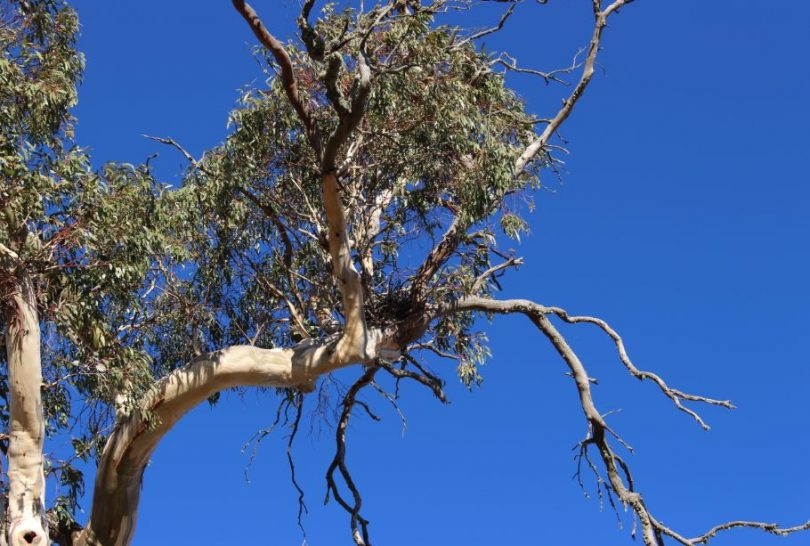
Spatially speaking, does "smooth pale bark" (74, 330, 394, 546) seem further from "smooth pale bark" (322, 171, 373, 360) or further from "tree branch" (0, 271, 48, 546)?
"tree branch" (0, 271, 48, 546)

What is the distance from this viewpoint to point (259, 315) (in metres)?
10.9

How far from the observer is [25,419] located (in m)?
8.51

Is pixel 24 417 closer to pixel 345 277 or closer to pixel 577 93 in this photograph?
pixel 345 277

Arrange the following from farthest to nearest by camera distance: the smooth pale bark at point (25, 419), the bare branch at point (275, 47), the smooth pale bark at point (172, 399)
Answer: the smooth pale bark at point (172, 399)
the smooth pale bark at point (25, 419)
the bare branch at point (275, 47)

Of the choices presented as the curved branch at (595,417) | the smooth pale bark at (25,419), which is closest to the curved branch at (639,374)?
the curved branch at (595,417)

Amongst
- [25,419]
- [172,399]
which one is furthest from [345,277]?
[25,419]

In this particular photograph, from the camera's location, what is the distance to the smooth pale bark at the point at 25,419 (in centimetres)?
846

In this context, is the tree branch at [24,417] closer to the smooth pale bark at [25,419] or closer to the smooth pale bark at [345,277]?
the smooth pale bark at [25,419]

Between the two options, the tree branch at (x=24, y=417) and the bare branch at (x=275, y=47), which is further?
the tree branch at (x=24, y=417)

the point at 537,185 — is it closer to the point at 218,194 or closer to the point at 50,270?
the point at 218,194

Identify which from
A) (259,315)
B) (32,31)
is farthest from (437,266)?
(32,31)

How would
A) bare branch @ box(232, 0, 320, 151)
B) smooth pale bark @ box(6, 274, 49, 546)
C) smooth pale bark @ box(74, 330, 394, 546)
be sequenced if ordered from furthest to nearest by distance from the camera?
1. smooth pale bark @ box(74, 330, 394, 546)
2. smooth pale bark @ box(6, 274, 49, 546)
3. bare branch @ box(232, 0, 320, 151)

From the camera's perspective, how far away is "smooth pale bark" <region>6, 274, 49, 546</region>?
8461 millimetres

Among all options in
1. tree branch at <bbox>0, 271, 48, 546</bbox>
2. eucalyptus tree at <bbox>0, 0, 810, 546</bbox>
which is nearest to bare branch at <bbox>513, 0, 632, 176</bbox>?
eucalyptus tree at <bbox>0, 0, 810, 546</bbox>
